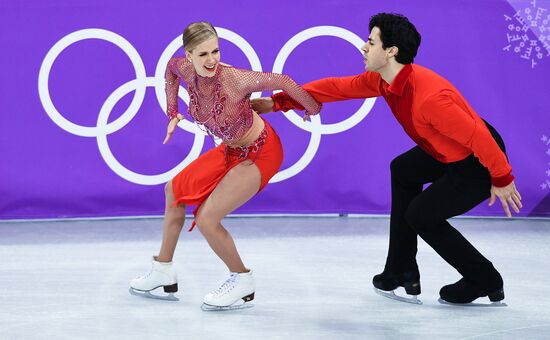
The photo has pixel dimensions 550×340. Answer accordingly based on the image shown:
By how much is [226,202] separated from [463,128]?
1062mm

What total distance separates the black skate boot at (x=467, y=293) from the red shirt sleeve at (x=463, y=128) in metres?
0.62

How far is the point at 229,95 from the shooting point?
419 centimetres

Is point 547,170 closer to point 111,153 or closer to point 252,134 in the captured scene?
point 252,134

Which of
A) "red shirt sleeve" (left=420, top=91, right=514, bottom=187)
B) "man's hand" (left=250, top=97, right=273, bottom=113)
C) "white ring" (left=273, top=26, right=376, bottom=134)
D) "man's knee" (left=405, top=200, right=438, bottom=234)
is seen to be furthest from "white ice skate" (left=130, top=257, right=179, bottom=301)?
"white ring" (left=273, top=26, right=376, bottom=134)

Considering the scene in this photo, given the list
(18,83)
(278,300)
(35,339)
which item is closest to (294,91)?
(278,300)

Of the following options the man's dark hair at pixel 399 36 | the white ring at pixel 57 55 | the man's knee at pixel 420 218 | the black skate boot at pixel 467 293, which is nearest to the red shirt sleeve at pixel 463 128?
the man's dark hair at pixel 399 36

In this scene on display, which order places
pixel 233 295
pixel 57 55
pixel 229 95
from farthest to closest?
pixel 57 55
pixel 233 295
pixel 229 95

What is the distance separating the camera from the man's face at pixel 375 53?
410cm

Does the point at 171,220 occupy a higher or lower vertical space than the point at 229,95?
lower

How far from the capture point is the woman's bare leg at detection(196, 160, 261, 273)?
14.0ft

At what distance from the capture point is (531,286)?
4.71 meters

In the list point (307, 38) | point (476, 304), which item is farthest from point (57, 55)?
point (476, 304)

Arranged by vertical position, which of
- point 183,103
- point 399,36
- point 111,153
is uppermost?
point 399,36

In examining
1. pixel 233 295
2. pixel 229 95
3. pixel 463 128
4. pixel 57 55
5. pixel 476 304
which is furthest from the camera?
pixel 57 55
